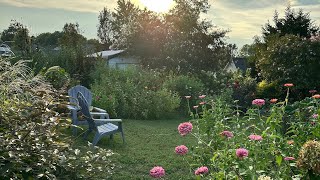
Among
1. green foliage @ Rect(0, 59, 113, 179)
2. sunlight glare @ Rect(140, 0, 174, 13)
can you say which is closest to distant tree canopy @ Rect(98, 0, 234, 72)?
sunlight glare @ Rect(140, 0, 174, 13)

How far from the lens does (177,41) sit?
21641mm

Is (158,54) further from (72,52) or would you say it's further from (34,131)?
(34,131)

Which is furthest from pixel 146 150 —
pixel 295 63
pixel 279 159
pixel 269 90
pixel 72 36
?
pixel 72 36

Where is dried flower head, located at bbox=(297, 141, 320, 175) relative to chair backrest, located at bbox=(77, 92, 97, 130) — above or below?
above

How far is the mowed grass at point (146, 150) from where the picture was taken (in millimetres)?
5887

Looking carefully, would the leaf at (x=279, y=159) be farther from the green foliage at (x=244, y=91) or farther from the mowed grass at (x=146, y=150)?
the green foliage at (x=244, y=91)

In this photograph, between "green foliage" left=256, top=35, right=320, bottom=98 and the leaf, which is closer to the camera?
the leaf

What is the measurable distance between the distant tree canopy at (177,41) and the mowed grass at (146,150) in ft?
33.6

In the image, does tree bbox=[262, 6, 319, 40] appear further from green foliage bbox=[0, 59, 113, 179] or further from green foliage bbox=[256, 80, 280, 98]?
green foliage bbox=[0, 59, 113, 179]

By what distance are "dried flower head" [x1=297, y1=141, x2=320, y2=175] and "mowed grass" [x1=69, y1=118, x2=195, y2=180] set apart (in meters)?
1.90

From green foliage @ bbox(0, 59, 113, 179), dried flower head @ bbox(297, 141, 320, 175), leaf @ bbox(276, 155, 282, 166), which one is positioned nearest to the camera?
→ dried flower head @ bbox(297, 141, 320, 175)

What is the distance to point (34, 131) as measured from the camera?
11.6ft

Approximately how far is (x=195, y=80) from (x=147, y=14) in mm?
12072

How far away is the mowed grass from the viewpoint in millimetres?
5887
